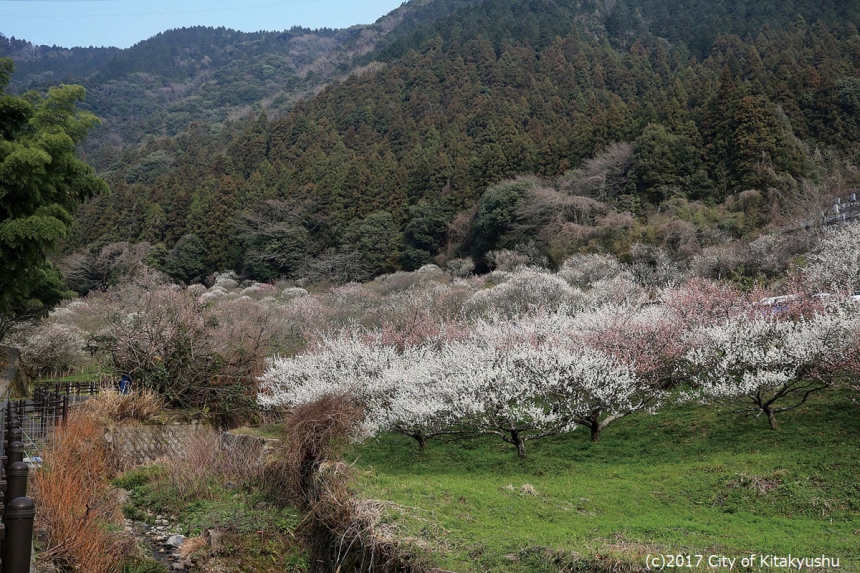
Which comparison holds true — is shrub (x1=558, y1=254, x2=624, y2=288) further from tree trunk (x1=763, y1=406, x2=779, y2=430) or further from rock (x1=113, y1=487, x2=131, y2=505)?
rock (x1=113, y1=487, x2=131, y2=505)

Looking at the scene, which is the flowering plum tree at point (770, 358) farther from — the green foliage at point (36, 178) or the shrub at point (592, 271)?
the green foliage at point (36, 178)

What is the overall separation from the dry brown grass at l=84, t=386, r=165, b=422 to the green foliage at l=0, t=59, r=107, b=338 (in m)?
2.69

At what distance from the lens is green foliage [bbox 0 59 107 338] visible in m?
10.9

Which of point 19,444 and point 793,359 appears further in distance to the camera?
point 793,359

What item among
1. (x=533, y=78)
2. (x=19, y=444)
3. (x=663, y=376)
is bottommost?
(x=663, y=376)

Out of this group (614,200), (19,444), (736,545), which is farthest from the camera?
(614,200)

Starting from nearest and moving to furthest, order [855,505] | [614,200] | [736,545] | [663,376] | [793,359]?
[736,545] < [855,505] < [793,359] < [663,376] < [614,200]

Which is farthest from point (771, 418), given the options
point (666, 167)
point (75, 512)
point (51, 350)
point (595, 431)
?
point (666, 167)

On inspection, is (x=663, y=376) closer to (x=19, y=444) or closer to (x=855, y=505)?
(x=855, y=505)

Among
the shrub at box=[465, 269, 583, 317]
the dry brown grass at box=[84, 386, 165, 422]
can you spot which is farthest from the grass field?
the shrub at box=[465, 269, 583, 317]

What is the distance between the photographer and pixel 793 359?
36.7 ft

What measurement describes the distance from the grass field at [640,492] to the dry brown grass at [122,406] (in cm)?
486

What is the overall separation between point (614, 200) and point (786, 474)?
2479cm

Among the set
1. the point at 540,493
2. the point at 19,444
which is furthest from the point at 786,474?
the point at 19,444
